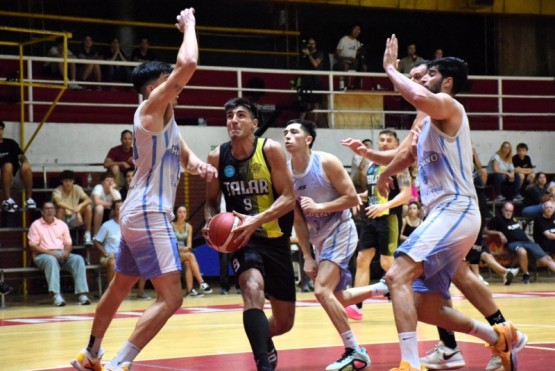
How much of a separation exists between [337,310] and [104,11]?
15.0m

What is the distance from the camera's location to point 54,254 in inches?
580

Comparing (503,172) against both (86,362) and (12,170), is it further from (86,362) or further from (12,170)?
(86,362)

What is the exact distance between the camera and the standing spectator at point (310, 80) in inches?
747

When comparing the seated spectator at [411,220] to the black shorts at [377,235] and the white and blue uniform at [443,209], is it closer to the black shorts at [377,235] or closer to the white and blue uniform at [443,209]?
the black shorts at [377,235]

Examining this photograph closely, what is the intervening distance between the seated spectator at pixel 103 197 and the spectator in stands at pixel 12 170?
0.91 meters

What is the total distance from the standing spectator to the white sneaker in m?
11.8

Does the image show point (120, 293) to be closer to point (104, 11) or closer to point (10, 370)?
point (10, 370)

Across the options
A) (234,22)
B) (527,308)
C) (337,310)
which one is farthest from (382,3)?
(337,310)

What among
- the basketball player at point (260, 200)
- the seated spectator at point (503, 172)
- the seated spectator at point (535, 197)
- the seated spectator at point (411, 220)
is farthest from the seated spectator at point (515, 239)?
the basketball player at point (260, 200)

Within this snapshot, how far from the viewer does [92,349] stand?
677 cm

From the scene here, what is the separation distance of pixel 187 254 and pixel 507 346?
9.51 meters

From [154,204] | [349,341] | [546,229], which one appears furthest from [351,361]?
[546,229]

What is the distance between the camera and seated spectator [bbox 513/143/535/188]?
1950 cm

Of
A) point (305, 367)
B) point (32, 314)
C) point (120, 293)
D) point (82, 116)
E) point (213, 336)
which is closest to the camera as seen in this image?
point (120, 293)
